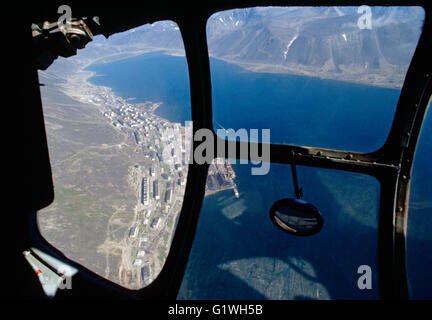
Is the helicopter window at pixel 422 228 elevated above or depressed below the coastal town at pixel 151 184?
below

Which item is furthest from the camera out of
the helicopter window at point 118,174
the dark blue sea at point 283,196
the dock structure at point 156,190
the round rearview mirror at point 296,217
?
the dark blue sea at point 283,196

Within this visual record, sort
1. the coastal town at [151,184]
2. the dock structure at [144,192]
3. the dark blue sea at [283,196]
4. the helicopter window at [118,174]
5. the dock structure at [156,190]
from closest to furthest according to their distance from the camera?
the helicopter window at [118,174], the coastal town at [151,184], the dock structure at [156,190], the dark blue sea at [283,196], the dock structure at [144,192]

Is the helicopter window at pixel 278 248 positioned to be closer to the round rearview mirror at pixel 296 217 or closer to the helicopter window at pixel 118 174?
the helicopter window at pixel 118 174

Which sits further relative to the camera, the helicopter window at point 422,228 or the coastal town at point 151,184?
the helicopter window at point 422,228

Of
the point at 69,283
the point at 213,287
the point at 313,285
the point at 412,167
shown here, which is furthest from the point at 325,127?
the point at 69,283

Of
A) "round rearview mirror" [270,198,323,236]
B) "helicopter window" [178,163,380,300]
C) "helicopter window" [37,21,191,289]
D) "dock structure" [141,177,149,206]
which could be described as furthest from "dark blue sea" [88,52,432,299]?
"round rearview mirror" [270,198,323,236]

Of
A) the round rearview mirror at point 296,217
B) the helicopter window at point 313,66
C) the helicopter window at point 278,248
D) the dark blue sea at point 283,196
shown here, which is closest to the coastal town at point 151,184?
the round rearview mirror at point 296,217

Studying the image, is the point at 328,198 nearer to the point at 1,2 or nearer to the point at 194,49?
the point at 194,49
